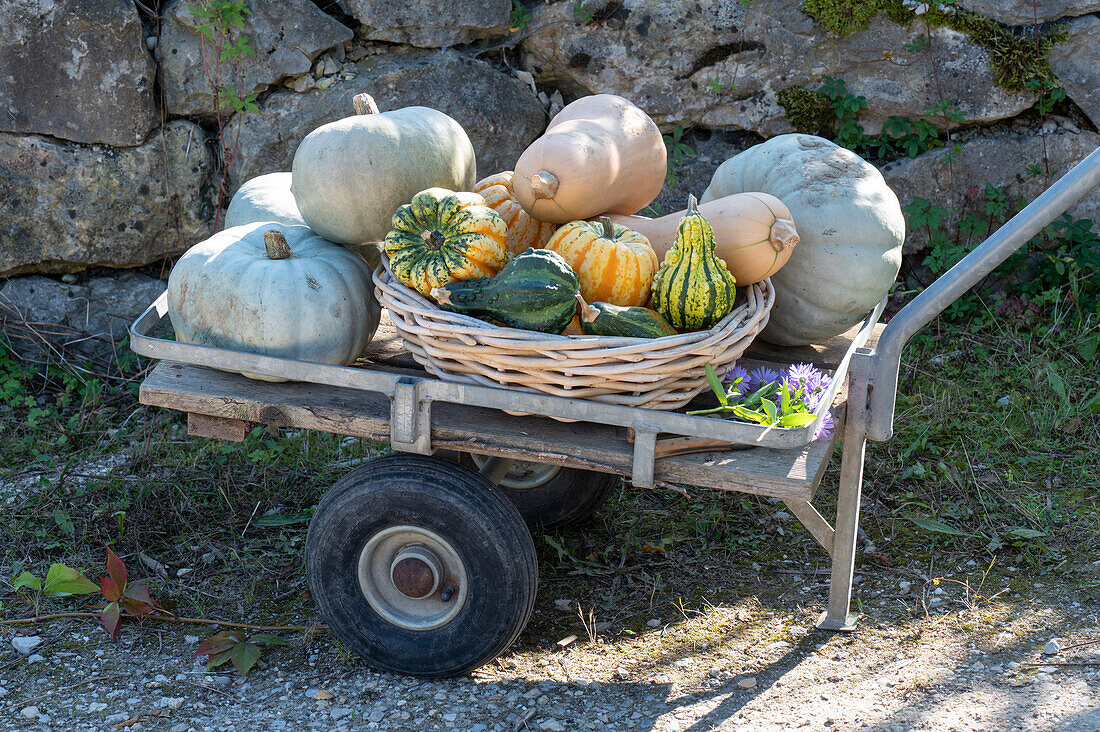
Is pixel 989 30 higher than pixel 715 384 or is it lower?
higher

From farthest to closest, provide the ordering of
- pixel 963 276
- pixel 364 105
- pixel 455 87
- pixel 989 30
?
pixel 455 87, pixel 989 30, pixel 364 105, pixel 963 276

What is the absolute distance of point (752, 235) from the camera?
2.50 metres

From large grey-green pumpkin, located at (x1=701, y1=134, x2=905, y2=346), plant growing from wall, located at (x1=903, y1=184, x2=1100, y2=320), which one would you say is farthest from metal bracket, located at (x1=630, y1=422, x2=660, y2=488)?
plant growing from wall, located at (x1=903, y1=184, x2=1100, y2=320)

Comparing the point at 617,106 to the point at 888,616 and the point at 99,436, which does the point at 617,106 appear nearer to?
the point at 888,616

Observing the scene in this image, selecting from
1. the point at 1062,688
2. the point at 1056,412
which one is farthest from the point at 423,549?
the point at 1056,412

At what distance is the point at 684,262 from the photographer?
7.76 ft

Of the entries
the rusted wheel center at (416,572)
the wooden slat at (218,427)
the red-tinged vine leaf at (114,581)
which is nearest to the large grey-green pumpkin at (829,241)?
the rusted wheel center at (416,572)

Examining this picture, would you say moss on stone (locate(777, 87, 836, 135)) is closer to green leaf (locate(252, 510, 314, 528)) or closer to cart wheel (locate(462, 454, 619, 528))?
cart wheel (locate(462, 454, 619, 528))

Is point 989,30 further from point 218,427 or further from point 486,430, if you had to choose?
point 218,427

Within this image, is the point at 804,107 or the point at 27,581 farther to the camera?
the point at 804,107

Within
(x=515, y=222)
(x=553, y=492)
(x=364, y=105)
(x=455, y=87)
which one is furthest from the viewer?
(x=455, y=87)

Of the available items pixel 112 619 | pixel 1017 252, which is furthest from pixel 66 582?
pixel 1017 252

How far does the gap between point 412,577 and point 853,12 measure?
3396 mm

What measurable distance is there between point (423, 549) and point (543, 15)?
3.02 metres
